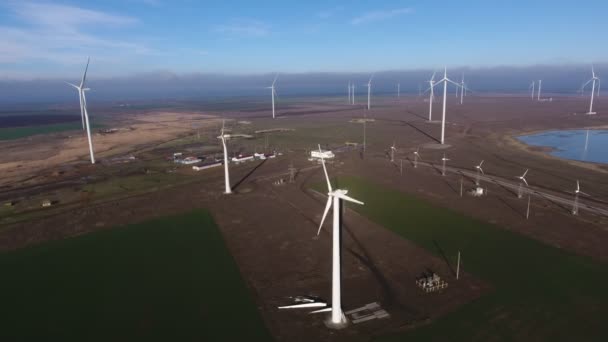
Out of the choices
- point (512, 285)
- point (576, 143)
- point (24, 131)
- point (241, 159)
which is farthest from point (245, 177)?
point (24, 131)

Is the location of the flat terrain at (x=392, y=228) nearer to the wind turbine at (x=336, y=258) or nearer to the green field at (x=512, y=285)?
the green field at (x=512, y=285)

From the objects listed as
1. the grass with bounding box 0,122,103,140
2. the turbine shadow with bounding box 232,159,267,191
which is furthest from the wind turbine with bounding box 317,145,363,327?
the grass with bounding box 0,122,103,140

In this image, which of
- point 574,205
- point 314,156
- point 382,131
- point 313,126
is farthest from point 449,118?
point 574,205

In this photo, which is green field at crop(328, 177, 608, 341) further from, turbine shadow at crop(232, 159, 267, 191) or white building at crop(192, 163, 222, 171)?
white building at crop(192, 163, 222, 171)

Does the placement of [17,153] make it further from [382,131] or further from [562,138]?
[562,138]

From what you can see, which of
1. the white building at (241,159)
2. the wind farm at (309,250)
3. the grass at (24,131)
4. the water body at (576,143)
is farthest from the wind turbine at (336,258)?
the grass at (24,131)

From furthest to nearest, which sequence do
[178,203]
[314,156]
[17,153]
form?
[17,153] < [314,156] < [178,203]
